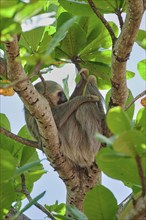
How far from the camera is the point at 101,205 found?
5.10 feet

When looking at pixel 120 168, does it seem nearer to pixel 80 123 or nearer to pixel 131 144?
pixel 131 144

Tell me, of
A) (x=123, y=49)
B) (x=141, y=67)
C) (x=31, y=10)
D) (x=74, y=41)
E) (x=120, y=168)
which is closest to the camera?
(x=31, y=10)

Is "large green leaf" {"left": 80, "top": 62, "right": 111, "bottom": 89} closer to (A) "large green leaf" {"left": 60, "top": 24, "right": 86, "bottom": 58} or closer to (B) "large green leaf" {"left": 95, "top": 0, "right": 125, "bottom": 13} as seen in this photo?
(A) "large green leaf" {"left": 60, "top": 24, "right": 86, "bottom": 58}

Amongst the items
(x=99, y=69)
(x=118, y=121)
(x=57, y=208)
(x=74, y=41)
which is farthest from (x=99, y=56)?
(x=118, y=121)

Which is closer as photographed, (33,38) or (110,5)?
(110,5)

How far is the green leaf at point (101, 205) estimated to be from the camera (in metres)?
1.54

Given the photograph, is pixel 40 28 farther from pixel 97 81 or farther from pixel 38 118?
pixel 97 81

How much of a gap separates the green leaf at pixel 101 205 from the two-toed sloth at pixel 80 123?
1.69 m

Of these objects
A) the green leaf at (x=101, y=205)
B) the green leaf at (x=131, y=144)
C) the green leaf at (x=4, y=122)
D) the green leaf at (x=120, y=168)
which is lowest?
the green leaf at (x=101, y=205)

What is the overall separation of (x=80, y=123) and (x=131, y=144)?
7.78 feet

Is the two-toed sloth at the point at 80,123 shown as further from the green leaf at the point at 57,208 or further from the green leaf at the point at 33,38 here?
the green leaf at the point at 33,38

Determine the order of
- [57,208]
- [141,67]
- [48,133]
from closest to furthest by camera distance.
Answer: [141,67], [48,133], [57,208]

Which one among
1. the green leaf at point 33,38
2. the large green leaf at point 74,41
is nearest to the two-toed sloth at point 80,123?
the large green leaf at point 74,41

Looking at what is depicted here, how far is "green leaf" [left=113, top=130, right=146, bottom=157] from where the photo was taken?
1.13 m
